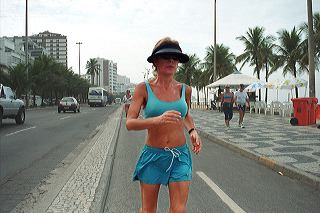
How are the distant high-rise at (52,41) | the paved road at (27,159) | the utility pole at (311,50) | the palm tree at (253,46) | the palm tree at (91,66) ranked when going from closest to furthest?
1. the paved road at (27,159)
2. the utility pole at (311,50)
3. the palm tree at (253,46)
4. the palm tree at (91,66)
5. the distant high-rise at (52,41)

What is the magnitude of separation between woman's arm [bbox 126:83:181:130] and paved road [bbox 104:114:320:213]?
8.41 feet

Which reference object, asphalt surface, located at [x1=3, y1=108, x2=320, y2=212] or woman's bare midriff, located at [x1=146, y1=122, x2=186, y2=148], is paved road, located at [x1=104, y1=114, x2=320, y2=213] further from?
woman's bare midriff, located at [x1=146, y1=122, x2=186, y2=148]

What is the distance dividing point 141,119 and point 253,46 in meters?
48.5

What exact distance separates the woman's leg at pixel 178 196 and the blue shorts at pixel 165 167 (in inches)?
1.5

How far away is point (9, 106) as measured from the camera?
1922 cm

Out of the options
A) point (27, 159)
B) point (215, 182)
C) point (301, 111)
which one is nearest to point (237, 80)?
point (301, 111)

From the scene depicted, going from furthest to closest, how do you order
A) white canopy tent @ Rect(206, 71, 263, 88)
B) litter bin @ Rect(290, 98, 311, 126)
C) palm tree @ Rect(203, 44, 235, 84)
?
palm tree @ Rect(203, 44, 235, 84) → white canopy tent @ Rect(206, 71, 263, 88) → litter bin @ Rect(290, 98, 311, 126)

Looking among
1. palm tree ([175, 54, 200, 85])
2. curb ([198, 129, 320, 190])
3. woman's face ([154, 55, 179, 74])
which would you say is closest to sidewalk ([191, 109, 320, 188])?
curb ([198, 129, 320, 190])

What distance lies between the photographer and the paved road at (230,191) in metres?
5.29

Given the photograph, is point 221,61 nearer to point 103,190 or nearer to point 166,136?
point 103,190

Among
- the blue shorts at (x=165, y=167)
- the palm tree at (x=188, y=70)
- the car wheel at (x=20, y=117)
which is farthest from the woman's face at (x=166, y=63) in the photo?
the palm tree at (x=188, y=70)

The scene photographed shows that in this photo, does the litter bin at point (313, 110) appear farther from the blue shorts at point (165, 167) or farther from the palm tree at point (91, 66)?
the palm tree at point (91, 66)

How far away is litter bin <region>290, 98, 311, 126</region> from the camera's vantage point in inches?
665

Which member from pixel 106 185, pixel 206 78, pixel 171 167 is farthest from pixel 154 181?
pixel 206 78
